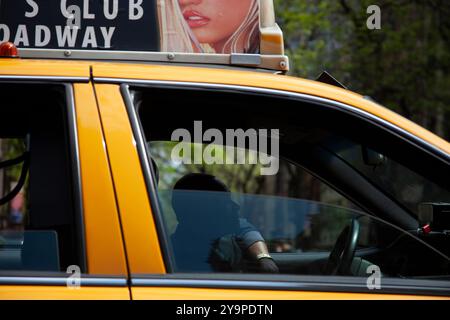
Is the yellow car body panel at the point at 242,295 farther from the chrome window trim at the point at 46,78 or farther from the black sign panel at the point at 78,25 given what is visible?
the black sign panel at the point at 78,25

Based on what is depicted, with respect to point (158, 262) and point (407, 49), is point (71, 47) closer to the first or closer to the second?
point (158, 262)

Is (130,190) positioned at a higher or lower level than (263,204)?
higher

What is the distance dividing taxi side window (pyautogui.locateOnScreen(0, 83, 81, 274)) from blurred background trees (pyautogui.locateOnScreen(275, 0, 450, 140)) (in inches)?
442

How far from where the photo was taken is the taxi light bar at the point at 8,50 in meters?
2.43

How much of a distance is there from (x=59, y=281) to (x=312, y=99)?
0.90 m

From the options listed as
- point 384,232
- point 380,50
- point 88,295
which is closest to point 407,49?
point 380,50

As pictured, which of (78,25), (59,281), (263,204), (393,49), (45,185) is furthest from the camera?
(393,49)

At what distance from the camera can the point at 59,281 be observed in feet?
6.98

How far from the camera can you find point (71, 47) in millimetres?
2561

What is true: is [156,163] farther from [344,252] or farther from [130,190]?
[344,252]

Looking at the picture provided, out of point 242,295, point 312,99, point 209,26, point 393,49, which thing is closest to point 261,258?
point 242,295

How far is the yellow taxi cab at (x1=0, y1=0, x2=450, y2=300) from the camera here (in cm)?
216

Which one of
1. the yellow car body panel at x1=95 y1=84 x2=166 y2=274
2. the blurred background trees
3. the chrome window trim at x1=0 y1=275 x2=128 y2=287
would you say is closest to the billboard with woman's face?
the yellow car body panel at x1=95 y1=84 x2=166 y2=274
